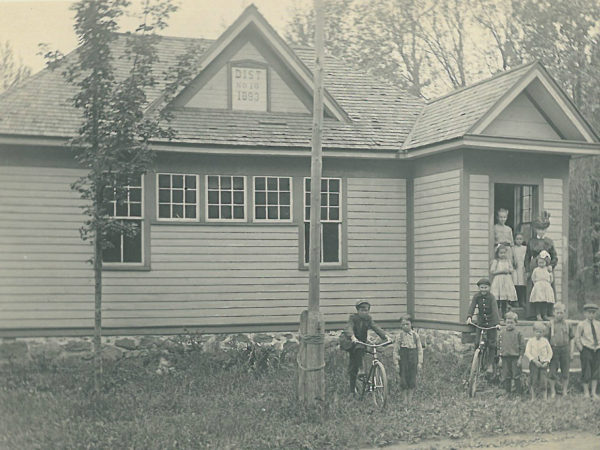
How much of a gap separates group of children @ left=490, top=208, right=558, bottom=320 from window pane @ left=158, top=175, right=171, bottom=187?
641cm

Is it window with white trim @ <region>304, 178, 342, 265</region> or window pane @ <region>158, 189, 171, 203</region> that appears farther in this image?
window with white trim @ <region>304, 178, 342, 265</region>

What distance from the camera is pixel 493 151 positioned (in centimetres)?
1500

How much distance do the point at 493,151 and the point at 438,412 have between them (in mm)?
5890

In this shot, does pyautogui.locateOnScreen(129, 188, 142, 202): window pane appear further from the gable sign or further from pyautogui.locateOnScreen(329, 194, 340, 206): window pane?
pyautogui.locateOnScreen(329, 194, 340, 206): window pane

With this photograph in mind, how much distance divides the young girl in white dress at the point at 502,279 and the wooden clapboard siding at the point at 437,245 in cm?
69

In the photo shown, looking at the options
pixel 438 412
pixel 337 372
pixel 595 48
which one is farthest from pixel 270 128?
pixel 595 48

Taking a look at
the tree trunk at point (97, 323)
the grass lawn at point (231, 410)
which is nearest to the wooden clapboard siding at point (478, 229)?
the grass lawn at point (231, 410)

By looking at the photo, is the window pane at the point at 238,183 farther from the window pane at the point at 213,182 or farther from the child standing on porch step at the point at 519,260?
the child standing on porch step at the point at 519,260

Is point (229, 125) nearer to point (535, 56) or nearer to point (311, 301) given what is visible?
point (311, 301)

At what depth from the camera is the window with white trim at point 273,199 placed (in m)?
15.5

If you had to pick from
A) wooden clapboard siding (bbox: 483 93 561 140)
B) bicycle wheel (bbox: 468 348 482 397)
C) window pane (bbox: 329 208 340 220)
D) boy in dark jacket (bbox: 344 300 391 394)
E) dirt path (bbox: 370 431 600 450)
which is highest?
wooden clapboard siding (bbox: 483 93 561 140)

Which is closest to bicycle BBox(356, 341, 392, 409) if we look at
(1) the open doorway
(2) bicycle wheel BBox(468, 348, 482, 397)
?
(2) bicycle wheel BBox(468, 348, 482, 397)

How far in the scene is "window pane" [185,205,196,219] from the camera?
15.1 m

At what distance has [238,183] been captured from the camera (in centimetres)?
1543
